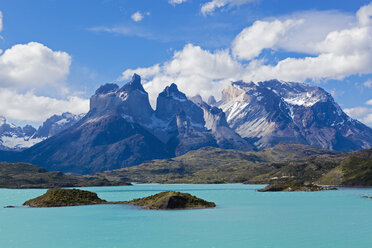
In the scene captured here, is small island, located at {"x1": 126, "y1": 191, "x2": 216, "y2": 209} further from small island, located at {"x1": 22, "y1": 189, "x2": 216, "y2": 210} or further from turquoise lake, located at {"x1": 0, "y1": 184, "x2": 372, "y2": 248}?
turquoise lake, located at {"x1": 0, "y1": 184, "x2": 372, "y2": 248}

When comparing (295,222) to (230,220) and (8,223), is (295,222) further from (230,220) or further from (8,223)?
(8,223)

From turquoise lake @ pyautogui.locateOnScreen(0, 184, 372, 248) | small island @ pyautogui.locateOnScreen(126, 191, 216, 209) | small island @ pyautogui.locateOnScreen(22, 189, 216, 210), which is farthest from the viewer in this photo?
small island @ pyautogui.locateOnScreen(22, 189, 216, 210)

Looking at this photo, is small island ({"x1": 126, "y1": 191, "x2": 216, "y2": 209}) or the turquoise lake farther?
small island ({"x1": 126, "y1": 191, "x2": 216, "y2": 209})

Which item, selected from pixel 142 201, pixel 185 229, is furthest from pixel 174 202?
pixel 185 229

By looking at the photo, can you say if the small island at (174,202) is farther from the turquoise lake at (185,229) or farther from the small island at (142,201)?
the turquoise lake at (185,229)

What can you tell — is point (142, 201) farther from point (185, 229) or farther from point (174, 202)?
point (185, 229)

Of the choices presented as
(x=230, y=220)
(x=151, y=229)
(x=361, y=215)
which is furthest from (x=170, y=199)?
(x=361, y=215)

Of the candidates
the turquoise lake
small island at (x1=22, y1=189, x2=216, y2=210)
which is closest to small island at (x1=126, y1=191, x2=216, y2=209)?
small island at (x1=22, y1=189, x2=216, y2=210)

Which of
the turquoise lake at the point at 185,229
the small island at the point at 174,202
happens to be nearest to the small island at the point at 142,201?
the small island at the point at 174,202

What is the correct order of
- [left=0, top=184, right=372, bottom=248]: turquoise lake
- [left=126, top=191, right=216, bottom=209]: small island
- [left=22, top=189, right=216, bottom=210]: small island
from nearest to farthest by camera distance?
[left=0, top=184, right=372, bottom=248]: turquoise lake, [left=126, top=191, right=216, bottom=209]: small island, [left=22, top=189, right=216, bottom=210]: small island
